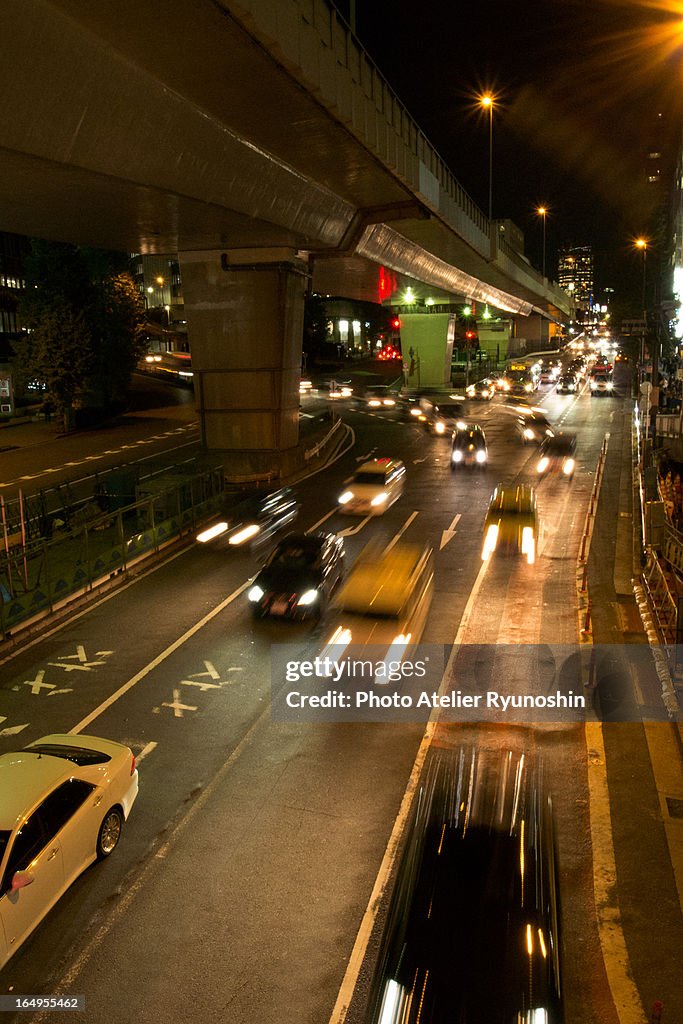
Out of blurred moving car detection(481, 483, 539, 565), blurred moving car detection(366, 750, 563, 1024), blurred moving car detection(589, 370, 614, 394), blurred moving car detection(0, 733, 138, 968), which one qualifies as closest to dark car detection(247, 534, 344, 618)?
blurred moving car detection(481, 483, 539, 565)

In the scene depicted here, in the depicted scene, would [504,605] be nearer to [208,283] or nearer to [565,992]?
[565,992]

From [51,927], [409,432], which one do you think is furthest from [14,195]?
[409,432]

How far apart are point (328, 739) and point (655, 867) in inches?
213

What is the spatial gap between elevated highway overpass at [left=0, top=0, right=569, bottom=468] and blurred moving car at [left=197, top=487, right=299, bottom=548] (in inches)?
209

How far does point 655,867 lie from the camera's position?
984 centimetres

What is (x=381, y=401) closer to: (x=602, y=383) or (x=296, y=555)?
(x=602, y=383)

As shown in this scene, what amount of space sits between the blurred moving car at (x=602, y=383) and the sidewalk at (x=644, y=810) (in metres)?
60.8

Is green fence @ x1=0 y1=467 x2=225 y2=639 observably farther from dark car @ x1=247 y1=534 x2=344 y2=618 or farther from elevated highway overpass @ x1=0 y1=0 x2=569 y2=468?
elevated highway overpass @ x1=0 y1=0 x2=569 y2=468

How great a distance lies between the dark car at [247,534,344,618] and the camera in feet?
59.7

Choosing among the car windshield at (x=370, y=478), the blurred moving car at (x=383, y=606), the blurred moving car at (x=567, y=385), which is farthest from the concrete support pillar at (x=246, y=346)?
the blurred moving car at (x=567, y=385)

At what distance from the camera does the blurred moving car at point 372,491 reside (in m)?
30.0

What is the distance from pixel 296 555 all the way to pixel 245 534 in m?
7.52

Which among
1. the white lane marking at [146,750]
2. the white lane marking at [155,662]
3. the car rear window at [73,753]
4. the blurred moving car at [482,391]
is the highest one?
the blurred moving car at [482,391]

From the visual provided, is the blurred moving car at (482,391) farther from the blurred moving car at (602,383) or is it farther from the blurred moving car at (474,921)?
the blurred moving car at (474,921)
